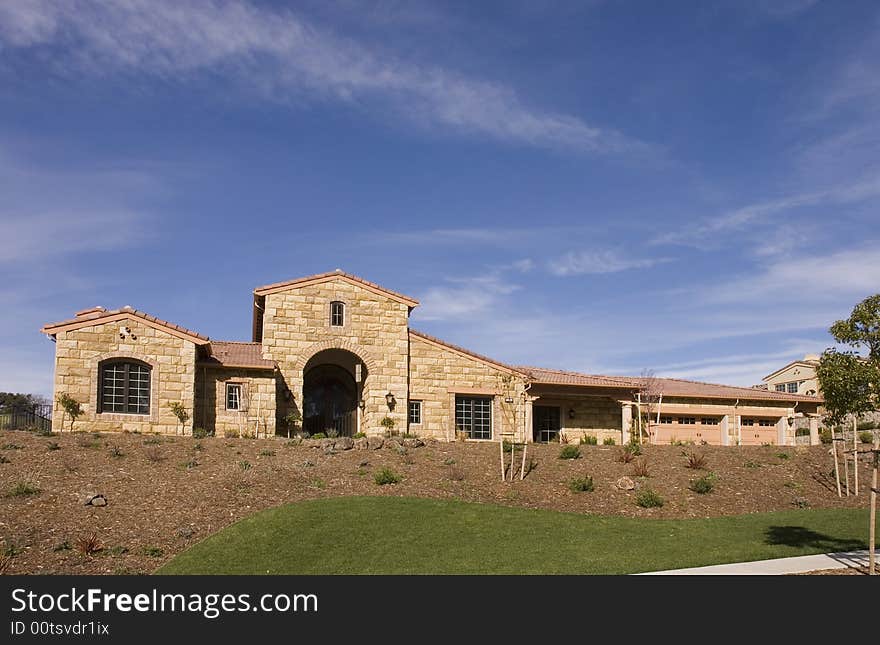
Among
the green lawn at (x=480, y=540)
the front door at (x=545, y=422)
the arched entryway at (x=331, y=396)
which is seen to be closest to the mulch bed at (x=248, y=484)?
the green lawn at (x=480, y=540)

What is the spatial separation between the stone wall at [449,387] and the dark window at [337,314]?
10.4 feet

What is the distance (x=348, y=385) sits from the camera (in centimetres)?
3991

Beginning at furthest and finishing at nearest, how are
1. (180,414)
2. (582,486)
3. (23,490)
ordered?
1. (180,414)
2. (582,486)
3. (23,490)

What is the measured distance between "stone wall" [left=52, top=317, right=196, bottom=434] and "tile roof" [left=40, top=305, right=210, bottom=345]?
0.16m

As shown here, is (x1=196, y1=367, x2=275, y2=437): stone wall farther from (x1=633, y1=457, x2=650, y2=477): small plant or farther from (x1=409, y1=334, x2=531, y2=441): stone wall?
(x1=633, y1=457, x2=650, y2=477): small plant

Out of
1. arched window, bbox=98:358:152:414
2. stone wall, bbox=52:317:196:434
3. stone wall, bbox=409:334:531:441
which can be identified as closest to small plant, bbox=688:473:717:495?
stone wall, bbox=409:334:531:441

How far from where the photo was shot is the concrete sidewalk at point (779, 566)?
16359mm

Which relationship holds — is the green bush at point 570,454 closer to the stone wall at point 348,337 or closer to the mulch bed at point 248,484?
the mulch bed at point 248,484

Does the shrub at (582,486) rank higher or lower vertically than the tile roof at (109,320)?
lower

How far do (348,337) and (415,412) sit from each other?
14.3 ft

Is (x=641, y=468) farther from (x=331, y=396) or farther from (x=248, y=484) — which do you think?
(x=331, y=396)

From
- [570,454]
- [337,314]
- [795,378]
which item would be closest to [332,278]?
[337,314]
